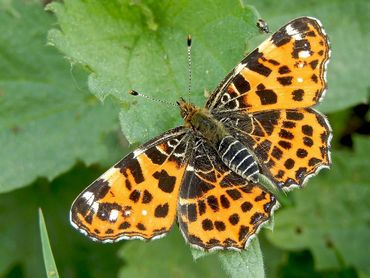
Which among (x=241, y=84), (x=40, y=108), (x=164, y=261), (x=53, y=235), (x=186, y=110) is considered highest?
A: (x=241, y=84)

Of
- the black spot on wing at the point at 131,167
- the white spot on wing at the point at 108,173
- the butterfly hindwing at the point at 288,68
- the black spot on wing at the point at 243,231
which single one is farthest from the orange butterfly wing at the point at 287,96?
the white spot on wing at the point at 108,173

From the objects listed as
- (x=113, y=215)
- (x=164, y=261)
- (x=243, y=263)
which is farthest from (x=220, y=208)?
(x=164, y=261)

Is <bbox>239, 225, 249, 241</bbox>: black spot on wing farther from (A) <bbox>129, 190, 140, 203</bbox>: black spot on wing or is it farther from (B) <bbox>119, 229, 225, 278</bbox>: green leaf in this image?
(B) <bbox>119, 229, 225, 278</bbox>: green leaf

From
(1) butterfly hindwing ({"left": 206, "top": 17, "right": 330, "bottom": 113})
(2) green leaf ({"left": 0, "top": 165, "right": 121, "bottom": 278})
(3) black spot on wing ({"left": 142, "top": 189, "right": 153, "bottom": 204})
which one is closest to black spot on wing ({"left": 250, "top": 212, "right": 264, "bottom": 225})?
(3) black spot on wing ({"left": 142, "top": 189, "right": 153, "bottom": 204})

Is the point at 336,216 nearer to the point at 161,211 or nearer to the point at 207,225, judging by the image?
the point at 207,225

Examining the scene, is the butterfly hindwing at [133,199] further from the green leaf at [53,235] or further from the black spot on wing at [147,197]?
the green leaf at [53,235]

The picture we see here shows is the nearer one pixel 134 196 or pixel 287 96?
pixel 134 196

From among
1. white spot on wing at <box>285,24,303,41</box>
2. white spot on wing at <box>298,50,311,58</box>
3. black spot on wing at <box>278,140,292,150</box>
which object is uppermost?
white spot on wing at <box>285,24,303,41</box>
